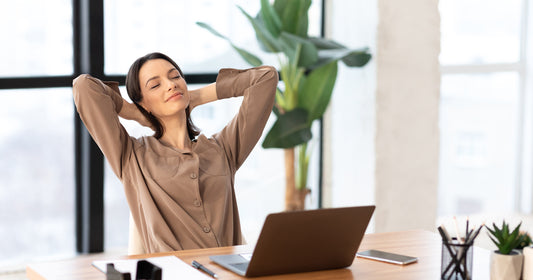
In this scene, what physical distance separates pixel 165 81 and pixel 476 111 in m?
3.31

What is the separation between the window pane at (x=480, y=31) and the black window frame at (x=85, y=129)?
2403 mm

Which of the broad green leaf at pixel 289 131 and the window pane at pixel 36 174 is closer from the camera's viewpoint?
the window pane at pixel 36 174

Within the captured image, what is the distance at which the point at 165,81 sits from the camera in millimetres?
2527

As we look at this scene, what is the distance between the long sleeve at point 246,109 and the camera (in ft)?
8.71

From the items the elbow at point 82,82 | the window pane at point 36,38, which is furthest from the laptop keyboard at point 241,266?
the window pane at point 36,38

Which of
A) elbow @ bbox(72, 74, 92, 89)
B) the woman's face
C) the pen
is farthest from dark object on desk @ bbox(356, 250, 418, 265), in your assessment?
elbow @ bbox(72, 74, 92, 89)

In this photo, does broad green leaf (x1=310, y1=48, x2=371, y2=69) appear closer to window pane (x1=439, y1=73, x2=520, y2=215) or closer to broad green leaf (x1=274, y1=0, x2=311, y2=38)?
broad green leaf (x1=274, y1=0, x2=311, y2=38)

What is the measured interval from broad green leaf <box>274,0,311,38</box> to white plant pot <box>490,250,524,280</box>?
7.25ft

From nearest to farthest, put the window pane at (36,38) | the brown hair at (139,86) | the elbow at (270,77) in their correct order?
1. the brown hair at (139,86)
2. the elbow at (270,77)
3. the window pane at (36,38)

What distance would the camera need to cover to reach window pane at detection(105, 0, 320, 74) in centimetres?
385

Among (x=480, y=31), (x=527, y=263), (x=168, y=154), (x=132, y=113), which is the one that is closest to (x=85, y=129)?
(x=132, y=113)

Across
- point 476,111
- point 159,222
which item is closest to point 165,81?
point 159,222

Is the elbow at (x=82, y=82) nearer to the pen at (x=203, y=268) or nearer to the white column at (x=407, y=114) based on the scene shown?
the pen at (x=203, y=268)

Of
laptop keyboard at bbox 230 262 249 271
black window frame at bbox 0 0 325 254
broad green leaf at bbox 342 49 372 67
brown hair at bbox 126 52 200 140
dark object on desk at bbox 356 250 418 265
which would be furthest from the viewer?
broad green leaf at bbox 342 49 372 67
